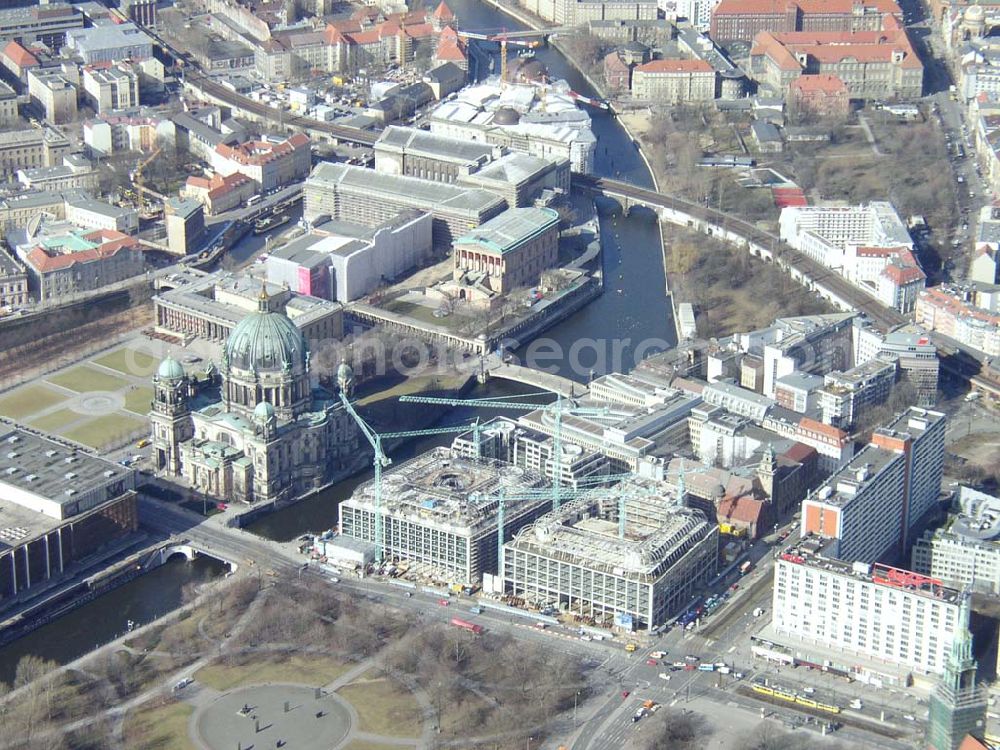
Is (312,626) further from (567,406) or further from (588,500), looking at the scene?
(567,406)

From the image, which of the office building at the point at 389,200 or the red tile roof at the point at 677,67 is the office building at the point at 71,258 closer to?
the office building at the point at 389,200

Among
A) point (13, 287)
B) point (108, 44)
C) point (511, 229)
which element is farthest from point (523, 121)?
point (13, 287)

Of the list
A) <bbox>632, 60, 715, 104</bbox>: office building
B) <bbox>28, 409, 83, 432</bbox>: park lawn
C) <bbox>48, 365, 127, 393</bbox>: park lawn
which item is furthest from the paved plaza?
<bbox>632, 60, 715, 104</bbox>: office building

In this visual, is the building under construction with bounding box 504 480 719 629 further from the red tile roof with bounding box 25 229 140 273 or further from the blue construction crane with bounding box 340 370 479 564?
the red tile roof with bounding box 25 229 140 273

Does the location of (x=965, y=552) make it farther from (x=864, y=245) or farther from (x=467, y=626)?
(x=864, y=245)

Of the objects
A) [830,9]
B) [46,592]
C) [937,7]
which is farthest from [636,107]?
[46,592]

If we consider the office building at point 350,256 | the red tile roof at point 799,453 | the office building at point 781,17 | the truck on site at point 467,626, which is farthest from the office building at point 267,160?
the truck on site at point 467,626
